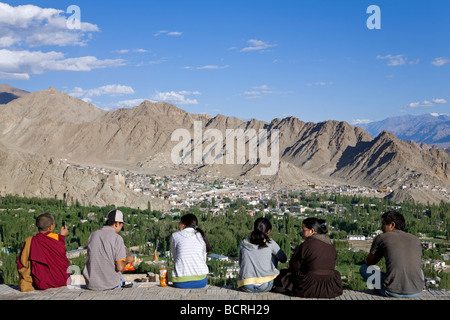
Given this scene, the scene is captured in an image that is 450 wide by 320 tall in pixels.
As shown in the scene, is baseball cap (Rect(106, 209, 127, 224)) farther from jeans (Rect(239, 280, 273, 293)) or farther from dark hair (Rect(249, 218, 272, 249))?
jeans (Rect(239, 280, 273, 293))

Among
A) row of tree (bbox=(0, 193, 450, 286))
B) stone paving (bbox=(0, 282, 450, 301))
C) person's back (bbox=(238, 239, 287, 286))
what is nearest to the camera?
stone paving (bbox=(0, 282, 450, 301))

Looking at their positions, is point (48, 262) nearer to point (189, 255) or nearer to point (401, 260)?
point (189, 255)

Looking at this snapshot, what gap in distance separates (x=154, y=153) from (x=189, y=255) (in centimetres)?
10653

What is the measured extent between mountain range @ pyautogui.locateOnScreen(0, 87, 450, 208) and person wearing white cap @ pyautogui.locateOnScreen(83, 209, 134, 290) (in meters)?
48.0

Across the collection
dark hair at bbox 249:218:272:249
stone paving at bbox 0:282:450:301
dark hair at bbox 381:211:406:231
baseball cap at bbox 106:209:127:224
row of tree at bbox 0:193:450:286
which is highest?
baseball cap at bbox 106:209:127:224

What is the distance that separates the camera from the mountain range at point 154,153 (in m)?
57.3

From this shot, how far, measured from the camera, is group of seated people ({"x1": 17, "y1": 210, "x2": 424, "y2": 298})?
6.76 m

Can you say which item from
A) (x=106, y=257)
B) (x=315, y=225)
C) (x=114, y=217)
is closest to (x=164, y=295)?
(x=106, y=257)

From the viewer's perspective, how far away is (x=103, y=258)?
6.98 m

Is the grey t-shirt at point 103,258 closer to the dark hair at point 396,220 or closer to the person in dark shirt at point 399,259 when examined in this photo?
the person in dark shirt at point 399,259

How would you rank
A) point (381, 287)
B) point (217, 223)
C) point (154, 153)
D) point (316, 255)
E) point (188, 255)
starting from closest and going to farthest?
point (316, 255)
point (381, 287)
point (188, 255)
point (217, 223)
point (154, 153)

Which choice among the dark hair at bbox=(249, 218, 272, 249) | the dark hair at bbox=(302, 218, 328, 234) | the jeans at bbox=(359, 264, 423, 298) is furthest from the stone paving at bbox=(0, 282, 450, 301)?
the dark hair at bbox=(302, 218, 328, 234)
